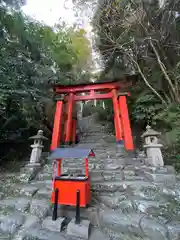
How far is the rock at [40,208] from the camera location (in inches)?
100

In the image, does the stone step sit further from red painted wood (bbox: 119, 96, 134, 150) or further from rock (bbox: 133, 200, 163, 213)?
red painted wood (bbox: 119, 96, 134, 150)

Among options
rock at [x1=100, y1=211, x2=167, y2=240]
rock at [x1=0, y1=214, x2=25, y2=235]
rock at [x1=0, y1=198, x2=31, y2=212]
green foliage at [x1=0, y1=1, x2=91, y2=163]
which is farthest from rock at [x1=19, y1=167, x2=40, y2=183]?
rock at [x1=100, y1=211, x2=167, y2=240]

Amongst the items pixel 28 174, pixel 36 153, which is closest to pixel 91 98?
pixel 36 153

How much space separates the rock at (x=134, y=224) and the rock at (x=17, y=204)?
159 centimetres

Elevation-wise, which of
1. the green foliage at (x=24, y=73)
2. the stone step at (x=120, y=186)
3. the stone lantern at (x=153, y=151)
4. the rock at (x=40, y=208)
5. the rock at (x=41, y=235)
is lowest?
the rock at (x=41, y=235)

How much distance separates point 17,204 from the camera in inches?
111

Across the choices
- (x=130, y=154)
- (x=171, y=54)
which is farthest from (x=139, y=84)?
(x=130, y=154)

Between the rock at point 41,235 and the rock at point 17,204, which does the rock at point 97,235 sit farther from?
the rock at point 17,204

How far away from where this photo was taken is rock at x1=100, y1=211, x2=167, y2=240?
1.99 m

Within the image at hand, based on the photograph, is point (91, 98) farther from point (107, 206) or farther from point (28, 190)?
point (107, 206)

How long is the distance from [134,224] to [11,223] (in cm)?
210

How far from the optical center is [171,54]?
619 cm

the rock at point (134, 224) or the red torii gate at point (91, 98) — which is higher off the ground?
the red torii gate at point (91, 98)

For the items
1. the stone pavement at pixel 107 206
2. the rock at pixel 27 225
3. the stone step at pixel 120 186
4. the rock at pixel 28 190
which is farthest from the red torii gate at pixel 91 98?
the rock at pixel 27 225
